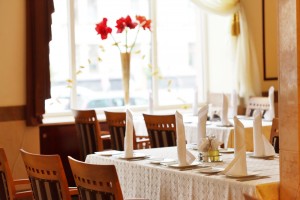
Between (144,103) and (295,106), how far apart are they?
193 inches

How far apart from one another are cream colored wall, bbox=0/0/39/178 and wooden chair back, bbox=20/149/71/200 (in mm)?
2971

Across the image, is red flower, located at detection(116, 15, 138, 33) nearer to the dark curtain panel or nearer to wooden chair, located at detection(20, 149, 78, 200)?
the dark curtain panel

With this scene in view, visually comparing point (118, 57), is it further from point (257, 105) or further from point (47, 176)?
point (47, 176)

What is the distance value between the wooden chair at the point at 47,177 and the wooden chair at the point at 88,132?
2.60 m

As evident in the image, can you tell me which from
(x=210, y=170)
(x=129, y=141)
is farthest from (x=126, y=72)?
(x=210, y=170)

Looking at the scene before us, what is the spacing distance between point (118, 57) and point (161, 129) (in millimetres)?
2388

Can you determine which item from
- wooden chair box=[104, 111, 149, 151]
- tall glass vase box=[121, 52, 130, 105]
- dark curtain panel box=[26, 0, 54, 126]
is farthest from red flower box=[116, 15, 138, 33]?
wooden chair box=[104, 111, 149, 151]

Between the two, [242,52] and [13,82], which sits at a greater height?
[242,52]

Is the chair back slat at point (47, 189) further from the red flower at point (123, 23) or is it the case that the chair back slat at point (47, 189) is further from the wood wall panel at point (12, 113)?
the red flower at point (123, 23)

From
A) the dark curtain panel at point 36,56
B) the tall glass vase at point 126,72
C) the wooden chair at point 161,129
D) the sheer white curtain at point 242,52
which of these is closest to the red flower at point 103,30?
the tall glass vase at point 126,72

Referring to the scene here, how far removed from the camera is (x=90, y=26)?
7.98m

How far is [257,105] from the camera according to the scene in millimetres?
8180

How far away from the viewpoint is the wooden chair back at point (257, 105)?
8052 mm

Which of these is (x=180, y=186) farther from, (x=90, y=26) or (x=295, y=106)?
(x=90, y=26)
